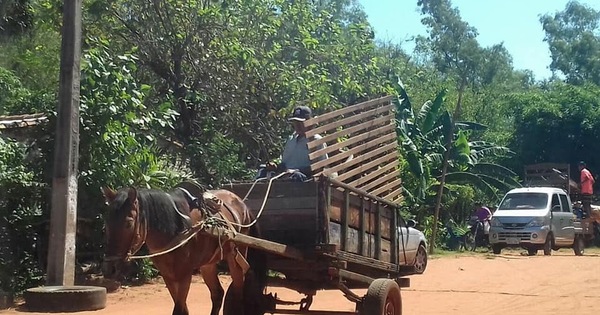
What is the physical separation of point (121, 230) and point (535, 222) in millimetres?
18982

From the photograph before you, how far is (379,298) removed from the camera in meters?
8.91

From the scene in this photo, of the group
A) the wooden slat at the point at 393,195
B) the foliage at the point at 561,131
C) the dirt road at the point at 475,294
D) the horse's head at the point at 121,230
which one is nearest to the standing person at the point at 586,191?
the foliage at the point at 561,131

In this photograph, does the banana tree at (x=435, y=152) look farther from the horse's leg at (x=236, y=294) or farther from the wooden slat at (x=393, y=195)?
the horse's leg at (x=236, y=294)

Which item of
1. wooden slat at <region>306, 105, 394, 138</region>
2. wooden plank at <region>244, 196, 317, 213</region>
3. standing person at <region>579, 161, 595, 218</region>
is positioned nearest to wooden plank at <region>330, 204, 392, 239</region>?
wooden plank at <region>244, 196, 317, 213</region>

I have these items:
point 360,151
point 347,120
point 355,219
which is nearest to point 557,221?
point 360,151

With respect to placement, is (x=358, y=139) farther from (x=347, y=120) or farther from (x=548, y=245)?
(x=548, y=245)

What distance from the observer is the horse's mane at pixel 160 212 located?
788 centimetres

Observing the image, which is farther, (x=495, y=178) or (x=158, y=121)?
(x=495, y=178)

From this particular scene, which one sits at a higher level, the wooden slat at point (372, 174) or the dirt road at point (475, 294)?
the wooden slat at point (372, 174)

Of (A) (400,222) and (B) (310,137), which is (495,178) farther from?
(B) (310,137)

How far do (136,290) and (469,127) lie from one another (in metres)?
21.8

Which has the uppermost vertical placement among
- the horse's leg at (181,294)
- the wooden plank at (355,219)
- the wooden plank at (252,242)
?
the wooden plank at (355,219)

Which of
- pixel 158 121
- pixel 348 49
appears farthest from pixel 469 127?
pixel 158 121

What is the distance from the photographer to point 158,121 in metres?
14.8
